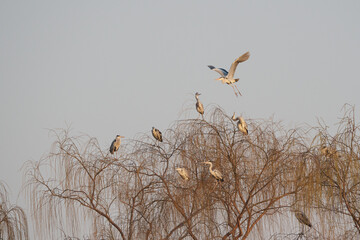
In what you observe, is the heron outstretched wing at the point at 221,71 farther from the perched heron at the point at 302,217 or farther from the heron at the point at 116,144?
the perched heron at the point at 302,217

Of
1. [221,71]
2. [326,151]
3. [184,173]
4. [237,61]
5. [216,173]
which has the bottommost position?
[326,151]

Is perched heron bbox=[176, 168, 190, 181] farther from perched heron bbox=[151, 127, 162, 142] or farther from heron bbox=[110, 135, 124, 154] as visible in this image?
heron bbox=[110, 135, 124, 154]

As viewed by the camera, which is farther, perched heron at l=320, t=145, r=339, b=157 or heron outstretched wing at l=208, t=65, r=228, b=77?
heron outstretched wing at l=208, t=65, r=228, b=77

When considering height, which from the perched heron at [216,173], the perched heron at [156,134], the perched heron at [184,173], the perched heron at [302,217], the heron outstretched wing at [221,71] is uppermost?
the heron outstretched wing at [221,71]

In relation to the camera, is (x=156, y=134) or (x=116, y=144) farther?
(x=116, y=144)

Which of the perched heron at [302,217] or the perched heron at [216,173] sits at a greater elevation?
the perched heron at [216,173]

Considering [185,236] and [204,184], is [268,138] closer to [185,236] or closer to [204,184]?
[204,184]

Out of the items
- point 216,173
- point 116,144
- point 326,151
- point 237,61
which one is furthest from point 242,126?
point 116,144

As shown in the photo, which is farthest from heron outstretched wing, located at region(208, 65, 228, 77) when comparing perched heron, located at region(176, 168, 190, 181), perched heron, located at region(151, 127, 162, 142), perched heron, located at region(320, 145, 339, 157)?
perched heron, located at region(320, 145, 339, 157)

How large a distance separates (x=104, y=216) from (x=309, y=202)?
8.95 ft

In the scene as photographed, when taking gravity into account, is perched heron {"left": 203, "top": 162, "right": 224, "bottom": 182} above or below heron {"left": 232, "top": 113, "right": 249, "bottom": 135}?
below

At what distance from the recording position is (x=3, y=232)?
8.95m

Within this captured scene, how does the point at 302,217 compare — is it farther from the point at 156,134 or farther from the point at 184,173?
the point at 156,134

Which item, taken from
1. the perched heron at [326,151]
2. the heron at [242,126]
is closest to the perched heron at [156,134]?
the heron at [242,126]
